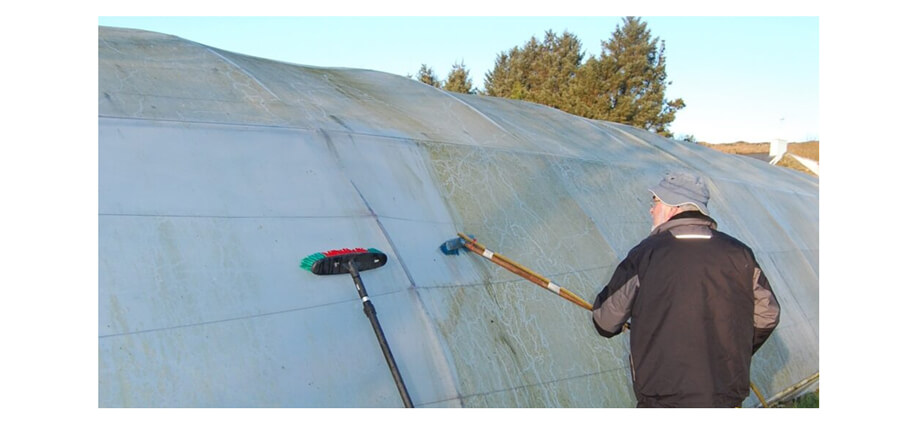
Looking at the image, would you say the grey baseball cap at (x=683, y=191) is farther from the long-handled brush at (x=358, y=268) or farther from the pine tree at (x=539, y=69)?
the pine tree at (x=539, y=69)

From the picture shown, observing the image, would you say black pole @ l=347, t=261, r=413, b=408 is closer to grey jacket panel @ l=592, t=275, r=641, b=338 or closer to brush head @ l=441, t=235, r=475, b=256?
brush head @ l=441, t=235, r=475, b=256

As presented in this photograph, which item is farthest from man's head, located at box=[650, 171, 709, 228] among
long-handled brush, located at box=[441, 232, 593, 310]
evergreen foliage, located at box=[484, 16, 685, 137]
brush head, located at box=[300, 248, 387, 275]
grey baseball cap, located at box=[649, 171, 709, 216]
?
evergreen foliage, located at box=[484, 16, 685, 137]

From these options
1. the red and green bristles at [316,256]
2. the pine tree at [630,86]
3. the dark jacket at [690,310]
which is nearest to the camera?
the dark jacket at [690,310]

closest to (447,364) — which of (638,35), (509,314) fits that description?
(509,314)

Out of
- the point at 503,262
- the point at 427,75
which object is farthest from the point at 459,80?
the point at 503,262

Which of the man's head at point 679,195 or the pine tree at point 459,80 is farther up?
the pine tree at point 459,80

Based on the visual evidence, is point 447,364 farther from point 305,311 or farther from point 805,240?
point 805,240

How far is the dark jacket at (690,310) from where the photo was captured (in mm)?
2412

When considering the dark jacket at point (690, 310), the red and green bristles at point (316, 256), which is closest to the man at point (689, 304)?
the dark jacket at point (690, 310)

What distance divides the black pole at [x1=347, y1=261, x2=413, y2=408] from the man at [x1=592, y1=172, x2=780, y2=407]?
886 mm

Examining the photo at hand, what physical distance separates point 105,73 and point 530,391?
2.41 meters

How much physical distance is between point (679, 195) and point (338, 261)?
1333 millimetres

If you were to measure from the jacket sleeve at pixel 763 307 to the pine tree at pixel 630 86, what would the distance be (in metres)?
23.2

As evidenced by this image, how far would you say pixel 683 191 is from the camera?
251 centimetres
